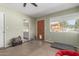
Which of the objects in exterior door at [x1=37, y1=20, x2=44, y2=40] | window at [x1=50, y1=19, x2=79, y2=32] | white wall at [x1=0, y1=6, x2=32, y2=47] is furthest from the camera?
window at [x1=50, y1=19, x2=79, y2=32]

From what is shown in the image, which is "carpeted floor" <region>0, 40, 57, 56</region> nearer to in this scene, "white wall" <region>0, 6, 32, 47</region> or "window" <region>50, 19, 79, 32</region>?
"white wall" <region>0, 6, 32, 47</region>

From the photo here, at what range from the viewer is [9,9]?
251 cm

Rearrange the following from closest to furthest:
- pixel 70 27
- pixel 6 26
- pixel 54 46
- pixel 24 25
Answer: pixel 6 26, pixel 24 25, pixel 70 27, pixel 54 46

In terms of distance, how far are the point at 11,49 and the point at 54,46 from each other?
1504 millimetres

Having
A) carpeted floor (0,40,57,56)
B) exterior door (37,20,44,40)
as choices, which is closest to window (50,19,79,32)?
exterior door (37,20,44,40)

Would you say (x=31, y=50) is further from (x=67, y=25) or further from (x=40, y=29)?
(x=67, y=25)

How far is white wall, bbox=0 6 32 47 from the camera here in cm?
241

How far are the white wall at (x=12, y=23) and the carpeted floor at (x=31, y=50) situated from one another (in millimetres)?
259

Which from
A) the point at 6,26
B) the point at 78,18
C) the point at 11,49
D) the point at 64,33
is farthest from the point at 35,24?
the point at 78,18

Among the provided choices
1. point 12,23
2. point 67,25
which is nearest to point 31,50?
point 12,23

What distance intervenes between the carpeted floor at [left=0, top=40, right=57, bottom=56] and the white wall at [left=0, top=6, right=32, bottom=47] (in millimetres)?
259

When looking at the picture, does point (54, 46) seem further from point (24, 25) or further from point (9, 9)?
point (9, 9)

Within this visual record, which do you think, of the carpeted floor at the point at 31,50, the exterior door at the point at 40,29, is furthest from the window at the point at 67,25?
the carpeted floor at the point at 31,50

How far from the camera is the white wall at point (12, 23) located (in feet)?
7.90
